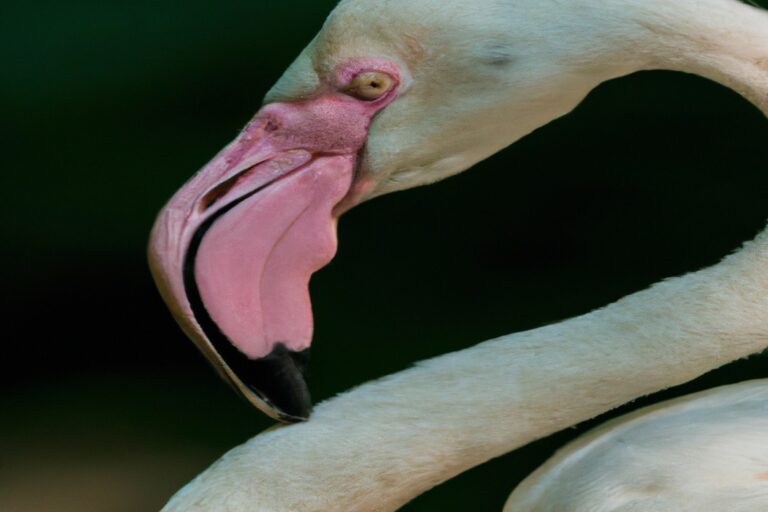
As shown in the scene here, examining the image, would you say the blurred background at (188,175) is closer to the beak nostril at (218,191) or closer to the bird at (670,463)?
the bird at (670,463)

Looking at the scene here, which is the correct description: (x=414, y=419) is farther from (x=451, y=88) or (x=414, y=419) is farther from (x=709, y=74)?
(x=709, y=74)

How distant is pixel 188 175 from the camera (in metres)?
3.50

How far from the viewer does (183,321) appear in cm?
193

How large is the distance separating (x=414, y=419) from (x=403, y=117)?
46 centimetres

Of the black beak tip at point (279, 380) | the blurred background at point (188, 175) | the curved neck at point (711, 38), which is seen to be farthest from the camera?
the blurred background at point (188, 175)

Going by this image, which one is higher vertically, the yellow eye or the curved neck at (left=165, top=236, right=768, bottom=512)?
the yellow eye

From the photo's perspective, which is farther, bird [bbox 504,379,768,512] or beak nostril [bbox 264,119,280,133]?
beak nostril [bbox 264,119,280,133]

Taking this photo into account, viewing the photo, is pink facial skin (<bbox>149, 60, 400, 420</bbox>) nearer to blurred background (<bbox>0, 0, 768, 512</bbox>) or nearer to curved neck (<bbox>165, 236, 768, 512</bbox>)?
curved neck (<bbox>165, 236, 768, 512</bbox>)

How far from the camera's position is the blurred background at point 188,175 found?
3.17 metres

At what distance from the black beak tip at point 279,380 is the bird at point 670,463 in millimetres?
426

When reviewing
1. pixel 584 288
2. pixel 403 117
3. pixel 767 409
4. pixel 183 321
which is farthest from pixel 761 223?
pixel 183 321

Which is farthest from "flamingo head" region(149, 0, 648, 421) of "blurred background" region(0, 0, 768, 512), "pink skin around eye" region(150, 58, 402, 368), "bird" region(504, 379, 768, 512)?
"blurred background" region(0, 0, 768, 512)

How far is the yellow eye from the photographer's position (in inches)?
76.4

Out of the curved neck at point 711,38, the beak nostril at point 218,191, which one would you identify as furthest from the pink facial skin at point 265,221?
the curved neck at point 711,38
